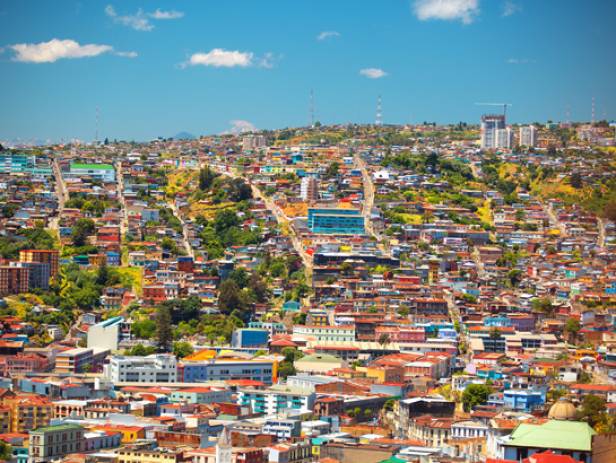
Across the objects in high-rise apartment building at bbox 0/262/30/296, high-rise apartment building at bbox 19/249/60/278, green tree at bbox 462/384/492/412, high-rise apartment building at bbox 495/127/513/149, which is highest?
high-rise apartment building at bbox 495/127/513/149

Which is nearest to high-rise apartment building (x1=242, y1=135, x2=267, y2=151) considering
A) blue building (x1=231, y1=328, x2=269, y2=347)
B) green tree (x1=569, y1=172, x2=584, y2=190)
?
green tree (x1=569, y1=172, x2=584, y2=190)

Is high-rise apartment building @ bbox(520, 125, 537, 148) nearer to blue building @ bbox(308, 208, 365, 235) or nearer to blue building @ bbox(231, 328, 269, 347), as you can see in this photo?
blue building @ bbox(308, 208, 365, 235)

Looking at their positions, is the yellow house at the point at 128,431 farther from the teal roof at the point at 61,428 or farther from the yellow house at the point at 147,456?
the yellow house at the point at 147,456

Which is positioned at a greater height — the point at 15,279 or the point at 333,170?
the point at 333,170

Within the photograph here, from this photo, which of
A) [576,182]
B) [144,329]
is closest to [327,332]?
[144,329]

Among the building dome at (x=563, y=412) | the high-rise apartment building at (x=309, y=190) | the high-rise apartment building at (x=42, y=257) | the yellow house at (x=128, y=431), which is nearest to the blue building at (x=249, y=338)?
the high-rise apartment building at (x=42, y=257)

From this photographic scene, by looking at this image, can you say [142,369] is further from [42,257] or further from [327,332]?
[42,257]

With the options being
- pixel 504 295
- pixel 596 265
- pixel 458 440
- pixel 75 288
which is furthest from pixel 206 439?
pixel 596 265
